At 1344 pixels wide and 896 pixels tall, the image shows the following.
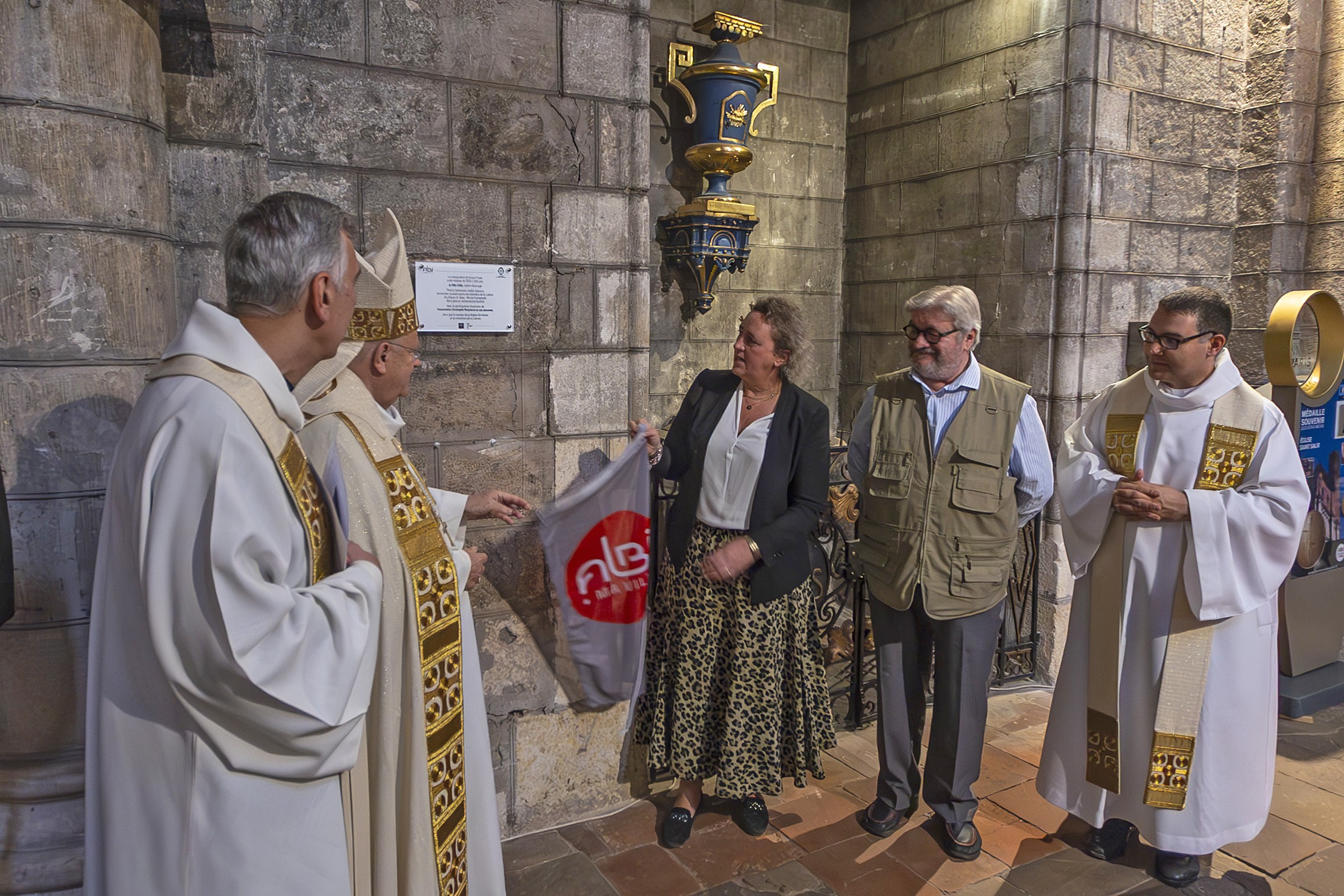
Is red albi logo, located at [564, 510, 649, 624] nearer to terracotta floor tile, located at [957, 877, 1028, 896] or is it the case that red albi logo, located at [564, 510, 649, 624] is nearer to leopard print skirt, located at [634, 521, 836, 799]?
leopard print skirt, located at [634, 521, 836, 799]

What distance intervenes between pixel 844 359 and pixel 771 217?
1236 mm

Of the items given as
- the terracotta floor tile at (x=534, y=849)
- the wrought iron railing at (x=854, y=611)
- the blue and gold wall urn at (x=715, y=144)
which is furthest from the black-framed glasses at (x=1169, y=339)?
the blue and gold wall urn at (x=715, y=144)

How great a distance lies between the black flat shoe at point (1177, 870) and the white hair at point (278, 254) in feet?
10.6

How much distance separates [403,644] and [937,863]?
217 centimetres

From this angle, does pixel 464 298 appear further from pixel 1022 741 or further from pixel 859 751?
pixel 1022 741

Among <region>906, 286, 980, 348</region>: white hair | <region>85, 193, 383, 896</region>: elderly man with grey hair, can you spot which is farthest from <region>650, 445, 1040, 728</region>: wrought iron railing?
<region>85, 193, 383, 896</region>: elderly man with grey hair

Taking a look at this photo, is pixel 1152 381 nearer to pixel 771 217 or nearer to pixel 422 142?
Result: pixel 422 142

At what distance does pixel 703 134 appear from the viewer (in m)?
5.91

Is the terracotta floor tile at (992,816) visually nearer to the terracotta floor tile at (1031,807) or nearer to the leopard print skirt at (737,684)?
the terracotta floor tile at (1031,807)

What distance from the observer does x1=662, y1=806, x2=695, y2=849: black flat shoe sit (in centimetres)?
329

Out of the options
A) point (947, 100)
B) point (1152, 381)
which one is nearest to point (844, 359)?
point (947, 100)

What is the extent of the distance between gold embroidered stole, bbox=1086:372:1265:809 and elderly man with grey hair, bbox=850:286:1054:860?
38 cm

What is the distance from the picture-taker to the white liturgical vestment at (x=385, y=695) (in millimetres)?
2006

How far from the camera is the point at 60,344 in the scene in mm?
2275
